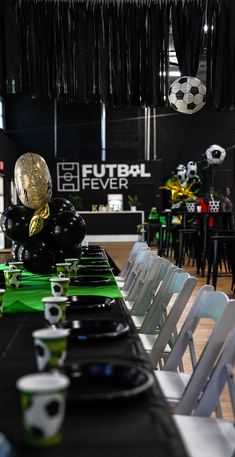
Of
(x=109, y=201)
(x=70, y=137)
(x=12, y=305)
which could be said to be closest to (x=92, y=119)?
(x=70, y=137)

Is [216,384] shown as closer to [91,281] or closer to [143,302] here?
[91,281]

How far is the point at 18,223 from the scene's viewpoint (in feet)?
12.1

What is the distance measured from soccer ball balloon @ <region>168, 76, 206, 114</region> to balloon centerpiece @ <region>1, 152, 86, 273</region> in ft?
7.88

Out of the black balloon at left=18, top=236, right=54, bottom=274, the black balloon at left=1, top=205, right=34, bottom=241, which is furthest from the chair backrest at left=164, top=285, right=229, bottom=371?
the black balloon at left=1, top=205, right=34, bottom=241

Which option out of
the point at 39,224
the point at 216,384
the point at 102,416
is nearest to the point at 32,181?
the point at 39,224

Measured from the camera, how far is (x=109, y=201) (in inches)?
740

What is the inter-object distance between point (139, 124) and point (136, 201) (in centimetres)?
269

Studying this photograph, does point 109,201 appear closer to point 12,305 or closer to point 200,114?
point 200,114

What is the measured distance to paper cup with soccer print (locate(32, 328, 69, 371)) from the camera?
1138mm

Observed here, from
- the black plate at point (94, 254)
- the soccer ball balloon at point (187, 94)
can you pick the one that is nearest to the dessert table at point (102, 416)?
the black plate at point (94, 254)

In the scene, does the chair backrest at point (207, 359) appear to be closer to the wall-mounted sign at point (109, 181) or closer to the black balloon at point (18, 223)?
the black balloon at point (18, 223)

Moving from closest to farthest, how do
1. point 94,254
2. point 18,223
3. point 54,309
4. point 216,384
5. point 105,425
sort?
point 105,425
point 54,309
point 216,384
point 18,223
point 94,254

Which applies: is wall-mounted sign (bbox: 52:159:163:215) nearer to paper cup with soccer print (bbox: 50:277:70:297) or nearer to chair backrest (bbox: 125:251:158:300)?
chair backrest (bbox: 125:251:158:300)

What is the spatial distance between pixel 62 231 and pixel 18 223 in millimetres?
324
